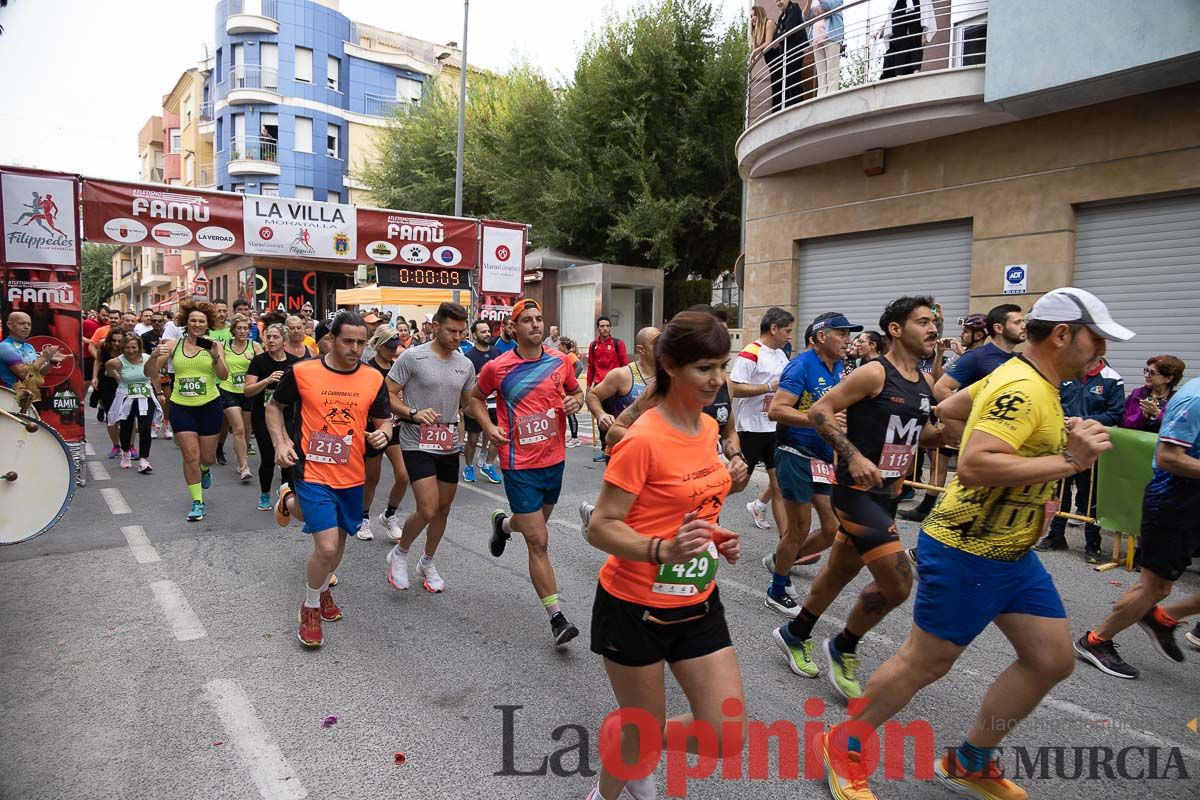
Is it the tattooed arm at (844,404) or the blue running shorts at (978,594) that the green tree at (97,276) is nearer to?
the tattooed arm at (844,404)

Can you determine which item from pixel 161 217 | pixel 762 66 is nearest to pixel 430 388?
pixel 161 217

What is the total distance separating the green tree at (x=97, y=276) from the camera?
73.7 metres

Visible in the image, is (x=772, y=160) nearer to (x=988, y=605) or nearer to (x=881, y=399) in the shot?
(x=881, y=399)

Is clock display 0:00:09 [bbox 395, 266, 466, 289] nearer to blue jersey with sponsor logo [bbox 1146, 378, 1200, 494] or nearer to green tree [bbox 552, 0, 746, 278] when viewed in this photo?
green tree [bbox 552, 0, 746, 278]

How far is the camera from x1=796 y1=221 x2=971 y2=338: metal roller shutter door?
12180 millimetres

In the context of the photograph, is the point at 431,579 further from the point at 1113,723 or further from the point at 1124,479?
the point at 1124,479

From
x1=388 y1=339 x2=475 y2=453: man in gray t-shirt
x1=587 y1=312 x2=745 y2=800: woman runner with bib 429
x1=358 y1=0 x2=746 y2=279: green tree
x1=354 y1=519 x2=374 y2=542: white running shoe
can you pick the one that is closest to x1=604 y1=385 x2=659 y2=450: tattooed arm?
x1=587 y1=312 x2=745 y2=800: woman runner with bib 429

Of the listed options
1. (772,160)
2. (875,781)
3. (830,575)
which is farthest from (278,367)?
(772,160)

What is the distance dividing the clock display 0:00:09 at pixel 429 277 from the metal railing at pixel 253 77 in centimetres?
3339

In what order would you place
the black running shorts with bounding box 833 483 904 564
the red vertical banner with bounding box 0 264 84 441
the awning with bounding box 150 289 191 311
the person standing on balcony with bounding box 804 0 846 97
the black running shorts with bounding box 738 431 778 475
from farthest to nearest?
the awning with bounding box 150 289 191 311 → the person standing on balcony with bounding box 804 0 846 97 → the red vertical banner with bounding box 0 264 84 441 → the black running shorts with bounding box 738 431 778 475 → the black running shorts with bounding box 833 483 904 564

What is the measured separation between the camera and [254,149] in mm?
41000

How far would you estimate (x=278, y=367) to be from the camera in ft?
24.6

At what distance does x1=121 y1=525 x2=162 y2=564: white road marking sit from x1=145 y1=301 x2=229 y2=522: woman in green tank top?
1.57 ft

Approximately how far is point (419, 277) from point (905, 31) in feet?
30.1
